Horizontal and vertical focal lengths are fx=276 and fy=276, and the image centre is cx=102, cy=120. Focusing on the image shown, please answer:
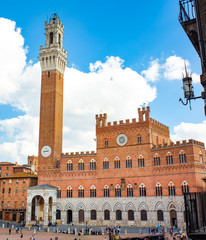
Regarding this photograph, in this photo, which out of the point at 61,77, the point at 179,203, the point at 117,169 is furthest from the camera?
the point at 61,77

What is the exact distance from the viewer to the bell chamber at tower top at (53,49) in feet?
198

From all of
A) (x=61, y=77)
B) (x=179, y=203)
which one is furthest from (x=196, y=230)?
(x=61, y=77)

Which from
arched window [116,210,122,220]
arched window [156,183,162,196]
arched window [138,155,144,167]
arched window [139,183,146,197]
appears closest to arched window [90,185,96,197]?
arched window [116,210,122,220]

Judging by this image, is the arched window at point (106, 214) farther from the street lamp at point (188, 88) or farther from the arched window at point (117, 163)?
the street lamp at point (188, 88)

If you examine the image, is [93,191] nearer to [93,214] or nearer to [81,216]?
[93,214]

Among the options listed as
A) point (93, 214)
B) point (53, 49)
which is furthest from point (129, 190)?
point (53, 49)

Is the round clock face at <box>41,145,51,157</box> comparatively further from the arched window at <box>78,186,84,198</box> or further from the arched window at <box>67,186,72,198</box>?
the arched window at <box>78,186,84,198</box>

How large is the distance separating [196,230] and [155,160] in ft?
130

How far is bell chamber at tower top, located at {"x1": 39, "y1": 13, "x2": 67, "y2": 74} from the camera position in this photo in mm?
60487

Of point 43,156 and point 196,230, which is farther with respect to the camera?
point 43,156

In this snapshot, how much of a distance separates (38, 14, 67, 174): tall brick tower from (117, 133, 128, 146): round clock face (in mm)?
13480

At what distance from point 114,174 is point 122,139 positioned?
6.53m

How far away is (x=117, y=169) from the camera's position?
49.9 m

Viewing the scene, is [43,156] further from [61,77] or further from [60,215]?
[61,77]
